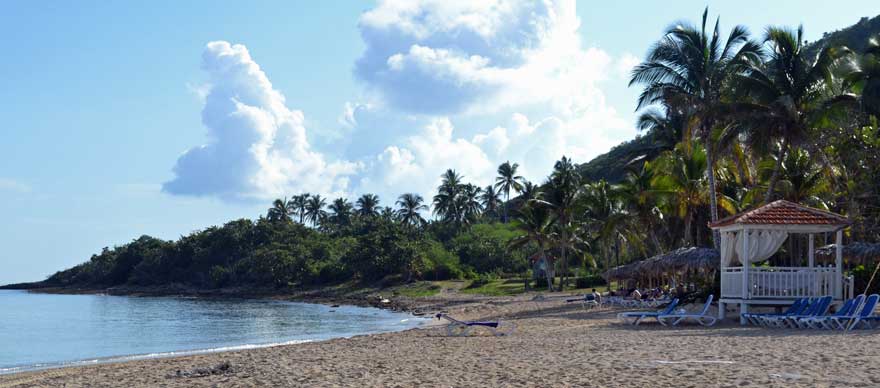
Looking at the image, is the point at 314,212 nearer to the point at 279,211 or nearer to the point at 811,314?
the point at 279,211

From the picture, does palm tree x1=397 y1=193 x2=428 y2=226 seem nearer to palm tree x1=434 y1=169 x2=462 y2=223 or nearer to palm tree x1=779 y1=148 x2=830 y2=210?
palm tree x1=434 y1=169 x2=462 y2=223

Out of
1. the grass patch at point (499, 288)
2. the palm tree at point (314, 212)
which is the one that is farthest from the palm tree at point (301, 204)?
the grass patch at point (499, 288)

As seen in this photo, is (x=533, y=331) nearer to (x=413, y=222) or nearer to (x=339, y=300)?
(x=339, y=300)

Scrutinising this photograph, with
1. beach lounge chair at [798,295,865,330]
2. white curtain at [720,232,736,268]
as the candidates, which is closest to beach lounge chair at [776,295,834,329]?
beach lounge chair at [798,295,865,330]

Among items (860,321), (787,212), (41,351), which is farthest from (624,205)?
(41,351)

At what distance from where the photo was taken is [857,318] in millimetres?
15125

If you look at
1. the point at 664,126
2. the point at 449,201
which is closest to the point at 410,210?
the point at 449,201

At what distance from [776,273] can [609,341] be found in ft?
20.6

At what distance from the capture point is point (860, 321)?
15508 mm

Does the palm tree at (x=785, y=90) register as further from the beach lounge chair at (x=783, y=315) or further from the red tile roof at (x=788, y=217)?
the beach lounge chair at (x=783, y=315)

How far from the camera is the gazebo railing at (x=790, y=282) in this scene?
18.2 meters

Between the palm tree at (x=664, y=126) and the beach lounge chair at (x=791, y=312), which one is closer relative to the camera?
the beach lounge chair at (x=791, y=312)

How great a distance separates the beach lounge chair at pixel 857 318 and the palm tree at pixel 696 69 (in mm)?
9927

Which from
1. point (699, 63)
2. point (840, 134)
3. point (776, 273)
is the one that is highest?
point (699, 63)
